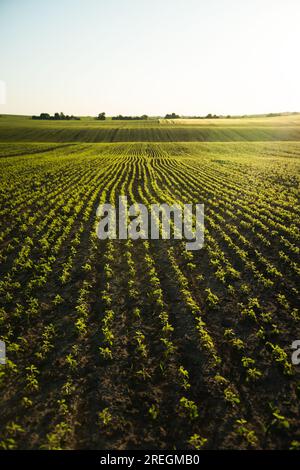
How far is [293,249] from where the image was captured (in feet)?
45.6

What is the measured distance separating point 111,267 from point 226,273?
493 centimetres

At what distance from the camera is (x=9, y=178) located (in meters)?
30.7

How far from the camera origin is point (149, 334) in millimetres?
9219

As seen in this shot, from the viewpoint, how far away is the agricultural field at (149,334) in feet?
21.5

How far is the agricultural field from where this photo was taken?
6555mm

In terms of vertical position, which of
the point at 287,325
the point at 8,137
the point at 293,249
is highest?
the point at 8,137

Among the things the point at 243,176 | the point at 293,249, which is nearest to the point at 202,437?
the point at 293,249

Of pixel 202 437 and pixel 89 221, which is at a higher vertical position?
pixel 89 221

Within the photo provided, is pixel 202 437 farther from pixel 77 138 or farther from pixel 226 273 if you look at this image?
pixel 77 138

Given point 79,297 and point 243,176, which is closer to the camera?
point 79,297

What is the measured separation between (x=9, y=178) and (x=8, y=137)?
61879mm

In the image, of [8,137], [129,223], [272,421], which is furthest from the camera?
[8,137]
